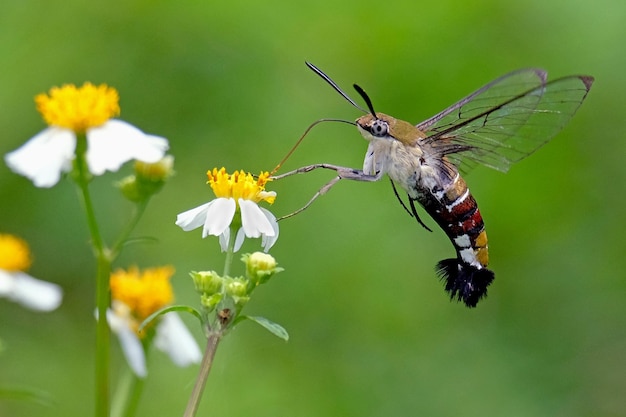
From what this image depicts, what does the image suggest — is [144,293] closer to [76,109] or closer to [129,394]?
[129,394]

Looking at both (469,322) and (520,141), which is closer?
(520,141)

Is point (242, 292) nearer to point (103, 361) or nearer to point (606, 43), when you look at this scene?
point (103, 361)

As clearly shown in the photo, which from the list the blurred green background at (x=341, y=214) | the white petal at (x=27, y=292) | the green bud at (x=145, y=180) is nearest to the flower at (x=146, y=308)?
the white petal at (x=27, y=292)

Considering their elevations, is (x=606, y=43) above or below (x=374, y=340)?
above

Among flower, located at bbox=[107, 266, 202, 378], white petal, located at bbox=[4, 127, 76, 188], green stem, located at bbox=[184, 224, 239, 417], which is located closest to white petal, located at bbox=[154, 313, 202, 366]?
flower, located at bbox=[107, 266, 202, 378]

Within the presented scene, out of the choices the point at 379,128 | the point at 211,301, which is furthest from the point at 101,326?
the point at 379,128

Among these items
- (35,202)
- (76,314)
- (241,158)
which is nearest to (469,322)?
(241,158)

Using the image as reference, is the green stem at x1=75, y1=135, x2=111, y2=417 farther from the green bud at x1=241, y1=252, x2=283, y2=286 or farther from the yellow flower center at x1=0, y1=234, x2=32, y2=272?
the yellow flower center at x1=0, y1=234, x2=32, y2=272

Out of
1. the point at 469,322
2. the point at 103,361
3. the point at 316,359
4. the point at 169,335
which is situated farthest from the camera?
the point at 469,322
